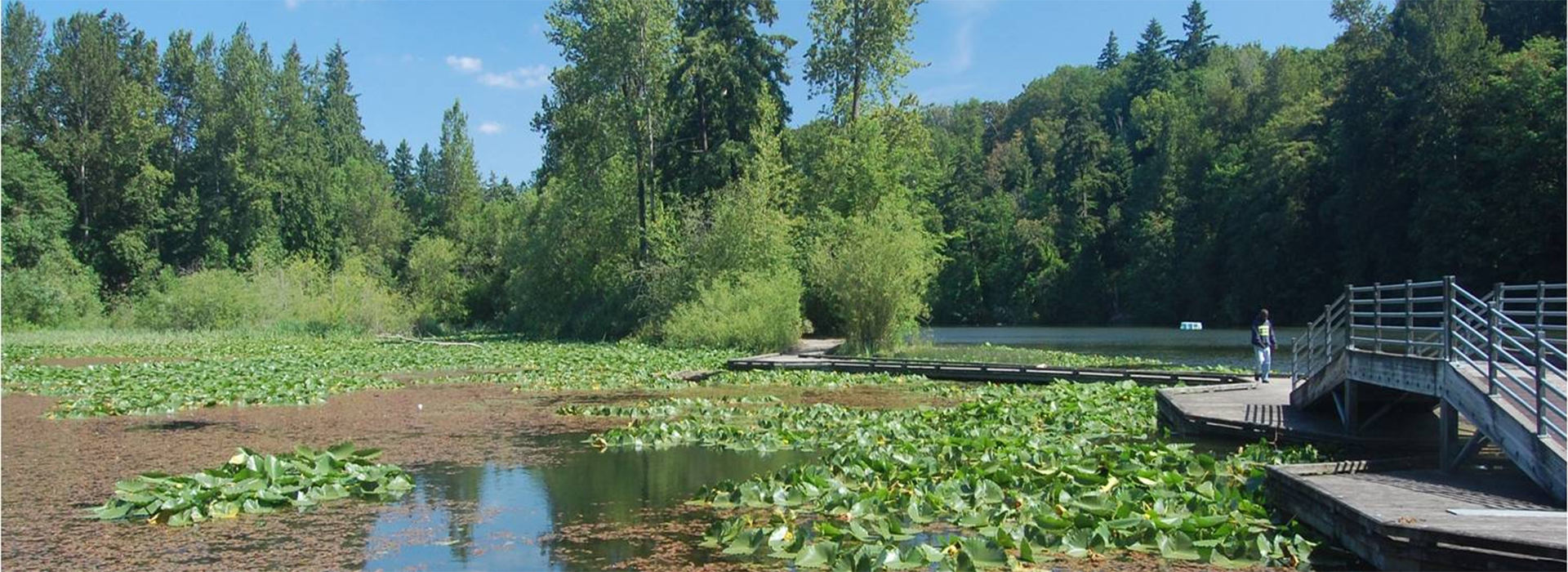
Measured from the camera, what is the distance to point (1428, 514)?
718cm

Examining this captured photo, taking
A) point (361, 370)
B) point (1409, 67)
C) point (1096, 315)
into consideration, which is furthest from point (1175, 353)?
point (1096, 315)

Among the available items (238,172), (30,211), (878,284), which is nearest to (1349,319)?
(878,284)

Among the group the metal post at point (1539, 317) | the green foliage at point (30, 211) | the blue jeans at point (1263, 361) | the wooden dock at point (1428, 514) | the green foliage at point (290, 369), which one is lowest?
the green foliage at point (290, 369)

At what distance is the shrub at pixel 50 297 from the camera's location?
51.6 m

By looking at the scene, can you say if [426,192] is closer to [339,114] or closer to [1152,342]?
[339,114]

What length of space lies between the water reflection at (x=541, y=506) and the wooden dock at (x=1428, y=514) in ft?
16.4

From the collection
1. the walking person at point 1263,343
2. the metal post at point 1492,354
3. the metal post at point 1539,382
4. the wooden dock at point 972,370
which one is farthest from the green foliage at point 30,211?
the metal post at point 1539,382

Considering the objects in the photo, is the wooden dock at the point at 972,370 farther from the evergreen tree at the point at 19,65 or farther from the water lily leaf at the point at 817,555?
the evergreen tree at the point at 19,65

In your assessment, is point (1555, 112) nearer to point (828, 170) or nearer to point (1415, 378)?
point (828, 170)

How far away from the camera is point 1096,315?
79.2m

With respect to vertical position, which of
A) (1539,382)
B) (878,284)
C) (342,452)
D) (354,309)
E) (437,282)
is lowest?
(342,452)

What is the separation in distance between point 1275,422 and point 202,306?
1964 inches

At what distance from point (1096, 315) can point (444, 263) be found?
45.8 metres

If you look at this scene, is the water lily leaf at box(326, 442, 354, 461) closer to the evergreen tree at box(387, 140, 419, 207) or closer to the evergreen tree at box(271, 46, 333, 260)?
the evergreen tree at box(271, 46, 333, 260)
